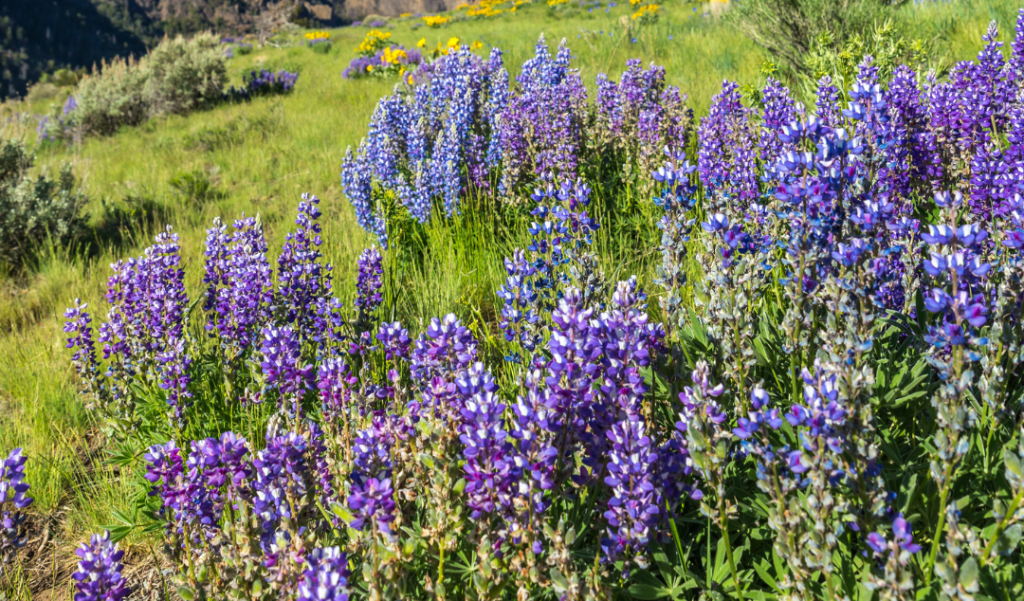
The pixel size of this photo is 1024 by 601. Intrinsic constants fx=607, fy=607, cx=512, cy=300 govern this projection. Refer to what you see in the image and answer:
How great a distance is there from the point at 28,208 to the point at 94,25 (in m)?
100

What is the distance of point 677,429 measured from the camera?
1729 mm

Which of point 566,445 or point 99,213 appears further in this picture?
point 99,213

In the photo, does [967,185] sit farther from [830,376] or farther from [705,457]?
[705,457]

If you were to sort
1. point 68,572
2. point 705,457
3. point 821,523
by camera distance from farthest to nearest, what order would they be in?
point 68,572 → point 705,457 → point 821,523

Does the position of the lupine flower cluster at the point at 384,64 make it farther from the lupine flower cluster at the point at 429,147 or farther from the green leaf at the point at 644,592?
the green leaf at the point at 644,592

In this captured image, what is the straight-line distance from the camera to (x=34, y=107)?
1830 cm

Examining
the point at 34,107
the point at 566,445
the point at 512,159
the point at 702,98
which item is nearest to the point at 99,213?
the point at 512,159

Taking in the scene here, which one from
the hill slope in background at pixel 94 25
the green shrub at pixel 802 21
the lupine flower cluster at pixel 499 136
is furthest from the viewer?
the hill slope in background at pixel 94 25

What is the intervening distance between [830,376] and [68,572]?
2.91m

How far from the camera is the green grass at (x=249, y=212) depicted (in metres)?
3.10

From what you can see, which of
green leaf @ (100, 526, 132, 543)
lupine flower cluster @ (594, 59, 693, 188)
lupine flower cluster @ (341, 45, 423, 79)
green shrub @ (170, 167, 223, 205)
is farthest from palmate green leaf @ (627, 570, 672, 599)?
lupine flower cluster @ (341, 45, 423, 79)

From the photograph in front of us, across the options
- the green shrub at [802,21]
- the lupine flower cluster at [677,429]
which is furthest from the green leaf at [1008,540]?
the green shrub at [802,21]

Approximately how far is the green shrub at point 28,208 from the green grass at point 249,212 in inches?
9.0

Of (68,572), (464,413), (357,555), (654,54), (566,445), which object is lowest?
(68,572)
